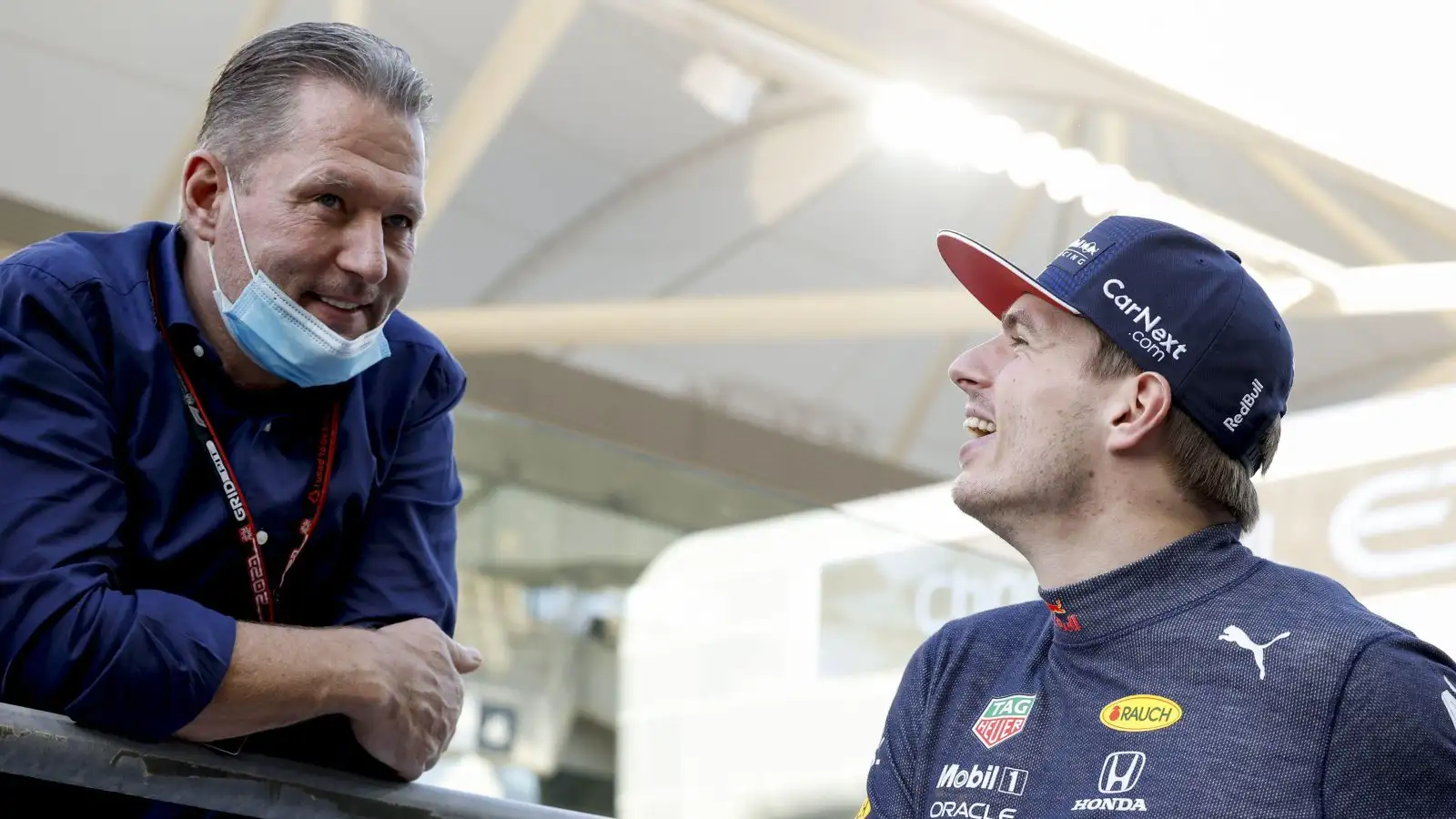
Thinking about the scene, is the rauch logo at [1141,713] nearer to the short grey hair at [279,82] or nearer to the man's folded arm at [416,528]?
the man's folded arm at [416,528]

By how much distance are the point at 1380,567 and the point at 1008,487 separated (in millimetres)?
11913

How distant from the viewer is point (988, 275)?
237 cm

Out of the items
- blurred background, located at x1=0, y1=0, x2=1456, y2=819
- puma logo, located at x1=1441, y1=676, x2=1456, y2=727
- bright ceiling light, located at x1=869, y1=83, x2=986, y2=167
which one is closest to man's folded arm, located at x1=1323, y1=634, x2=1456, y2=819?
puma logo, located at x1=1441, y1=676, x2=1456, y2=727

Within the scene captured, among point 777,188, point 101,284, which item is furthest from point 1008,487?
point 777,188

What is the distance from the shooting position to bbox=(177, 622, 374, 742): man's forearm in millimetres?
1751

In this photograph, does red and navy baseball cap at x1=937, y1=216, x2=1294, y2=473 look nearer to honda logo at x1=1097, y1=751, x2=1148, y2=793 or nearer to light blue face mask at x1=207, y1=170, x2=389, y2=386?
honda logo at x1=1097, y1=751, x2=1148, y2=793

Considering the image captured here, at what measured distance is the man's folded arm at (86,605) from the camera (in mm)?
1690

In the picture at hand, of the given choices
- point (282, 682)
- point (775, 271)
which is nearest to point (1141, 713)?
point (282, 682)

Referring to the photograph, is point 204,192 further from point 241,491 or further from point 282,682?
point 282,682

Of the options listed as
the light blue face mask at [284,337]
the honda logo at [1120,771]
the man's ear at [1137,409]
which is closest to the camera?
the honda logo at [1120,771]

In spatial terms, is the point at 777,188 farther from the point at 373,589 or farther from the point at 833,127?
the point at 373,589

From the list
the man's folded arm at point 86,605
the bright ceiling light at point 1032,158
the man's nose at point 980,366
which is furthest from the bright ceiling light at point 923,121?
the man's folded arm at point 86,605

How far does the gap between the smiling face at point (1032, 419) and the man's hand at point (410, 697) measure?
0.71 metres

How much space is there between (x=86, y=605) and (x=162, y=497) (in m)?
0.20
